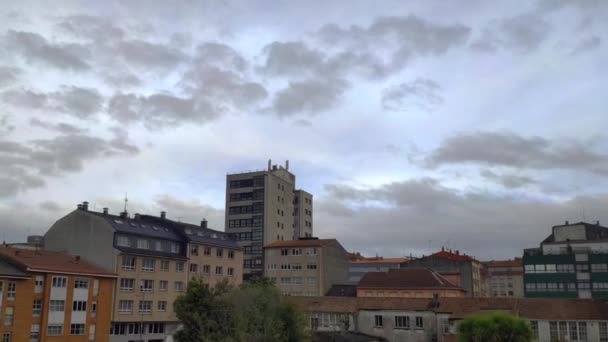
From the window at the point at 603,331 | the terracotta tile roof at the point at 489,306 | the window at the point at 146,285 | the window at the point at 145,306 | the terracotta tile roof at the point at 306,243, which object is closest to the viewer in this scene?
the window at the point at 603,331

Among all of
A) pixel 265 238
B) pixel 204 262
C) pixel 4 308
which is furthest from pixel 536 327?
pixel 265 238

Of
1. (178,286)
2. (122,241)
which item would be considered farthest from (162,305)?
(122,241)

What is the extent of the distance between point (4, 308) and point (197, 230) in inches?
1381

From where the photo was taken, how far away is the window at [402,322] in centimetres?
7150

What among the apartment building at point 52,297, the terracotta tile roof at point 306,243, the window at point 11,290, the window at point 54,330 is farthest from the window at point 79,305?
the terracotta tile roof at point 306,243

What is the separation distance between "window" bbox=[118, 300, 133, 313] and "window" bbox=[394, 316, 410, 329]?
34.6 meters

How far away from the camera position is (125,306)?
7781 cm

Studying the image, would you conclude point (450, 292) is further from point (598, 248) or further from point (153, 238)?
point (153, 238)

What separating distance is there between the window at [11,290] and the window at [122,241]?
1510 cm

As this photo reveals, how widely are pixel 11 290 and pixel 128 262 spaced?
16514 millimetres

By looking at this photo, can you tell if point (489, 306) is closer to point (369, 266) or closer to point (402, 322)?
point (402, 322)

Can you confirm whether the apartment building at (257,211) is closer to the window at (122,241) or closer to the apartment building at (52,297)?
the window at (122,241)

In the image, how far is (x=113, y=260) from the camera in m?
76.9

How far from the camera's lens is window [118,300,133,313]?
252ft
